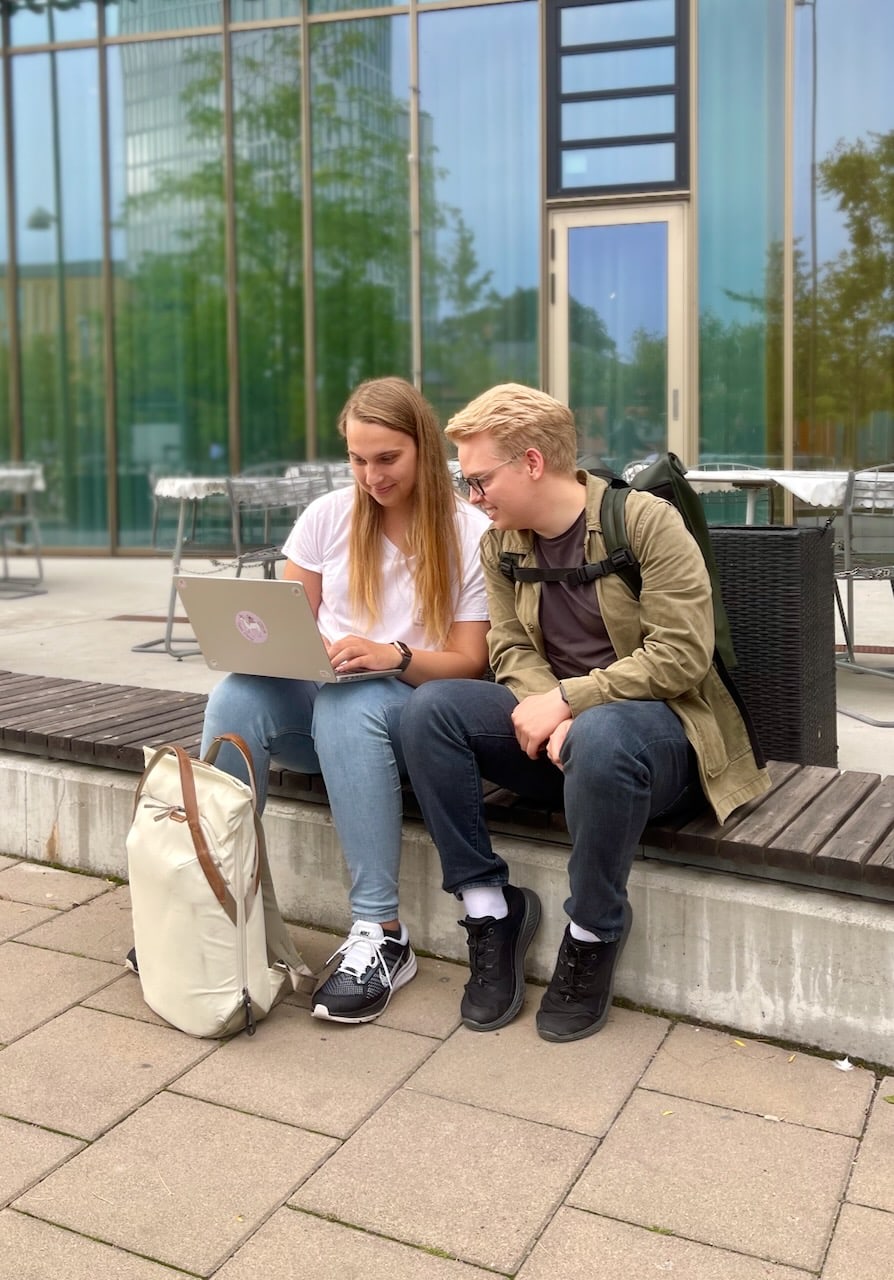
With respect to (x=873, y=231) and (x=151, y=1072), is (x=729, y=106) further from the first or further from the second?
(x=151, y=1072)

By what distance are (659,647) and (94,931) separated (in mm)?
1592

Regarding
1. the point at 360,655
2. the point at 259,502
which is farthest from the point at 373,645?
the point at 259,502

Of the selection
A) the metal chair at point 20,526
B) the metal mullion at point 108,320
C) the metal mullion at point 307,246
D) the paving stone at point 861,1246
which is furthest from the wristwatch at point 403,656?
the metal mullion at point 108,320

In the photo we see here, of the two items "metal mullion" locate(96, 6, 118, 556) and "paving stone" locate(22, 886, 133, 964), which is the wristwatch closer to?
"paving stone" locate(22, 886, 133, 964)

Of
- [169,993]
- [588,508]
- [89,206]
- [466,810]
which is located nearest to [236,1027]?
[169,993]

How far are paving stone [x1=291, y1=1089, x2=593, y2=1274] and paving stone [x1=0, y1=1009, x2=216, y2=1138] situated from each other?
451mm

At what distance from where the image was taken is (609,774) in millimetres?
2520

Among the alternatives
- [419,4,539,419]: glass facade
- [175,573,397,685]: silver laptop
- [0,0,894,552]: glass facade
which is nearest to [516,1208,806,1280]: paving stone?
[175,573,397,685]: silver laptop

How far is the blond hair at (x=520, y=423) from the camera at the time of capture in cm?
273

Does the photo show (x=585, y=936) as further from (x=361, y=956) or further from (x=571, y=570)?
(x=571, y=570)

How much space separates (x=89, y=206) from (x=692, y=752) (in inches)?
401

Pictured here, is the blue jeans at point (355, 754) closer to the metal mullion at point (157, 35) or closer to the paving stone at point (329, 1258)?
the paving stone at point (329, 1258)

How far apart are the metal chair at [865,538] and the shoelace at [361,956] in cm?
265

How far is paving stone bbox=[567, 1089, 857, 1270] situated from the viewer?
6.72 feet
